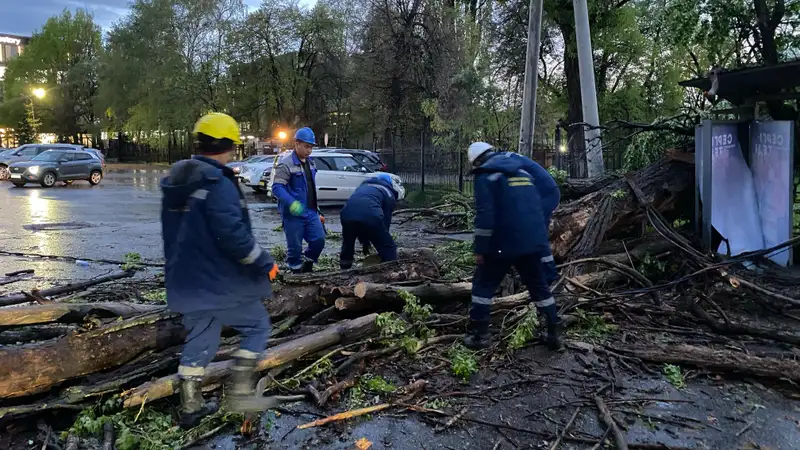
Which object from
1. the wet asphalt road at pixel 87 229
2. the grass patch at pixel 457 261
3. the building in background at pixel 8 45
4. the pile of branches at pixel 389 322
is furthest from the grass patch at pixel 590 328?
the building in background at pixel 8 45

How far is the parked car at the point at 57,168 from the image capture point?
889 inches

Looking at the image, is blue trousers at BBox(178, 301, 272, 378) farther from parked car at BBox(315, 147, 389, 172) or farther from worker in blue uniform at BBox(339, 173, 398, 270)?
parked car at BBox(315, 147, 389, 172)

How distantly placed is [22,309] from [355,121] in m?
31.6

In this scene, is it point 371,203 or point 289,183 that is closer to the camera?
point 371,203

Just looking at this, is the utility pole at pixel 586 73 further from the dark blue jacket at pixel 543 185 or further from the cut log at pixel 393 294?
the cut log at pixel 393 294

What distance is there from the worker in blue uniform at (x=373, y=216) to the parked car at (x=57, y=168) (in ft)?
69.1

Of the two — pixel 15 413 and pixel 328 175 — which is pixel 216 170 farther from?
pixel 328 175

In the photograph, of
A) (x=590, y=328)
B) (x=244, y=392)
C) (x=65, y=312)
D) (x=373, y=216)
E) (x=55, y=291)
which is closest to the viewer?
(x=244, y=392)

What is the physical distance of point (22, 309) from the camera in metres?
4.04

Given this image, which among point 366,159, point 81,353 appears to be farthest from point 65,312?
point 366,159

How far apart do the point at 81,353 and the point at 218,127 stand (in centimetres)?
165

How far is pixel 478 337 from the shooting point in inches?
182

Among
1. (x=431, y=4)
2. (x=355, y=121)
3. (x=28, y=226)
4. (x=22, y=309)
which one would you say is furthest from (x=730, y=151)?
(x=355, y=121)

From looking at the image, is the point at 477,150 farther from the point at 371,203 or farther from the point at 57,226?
the point at 57,226
